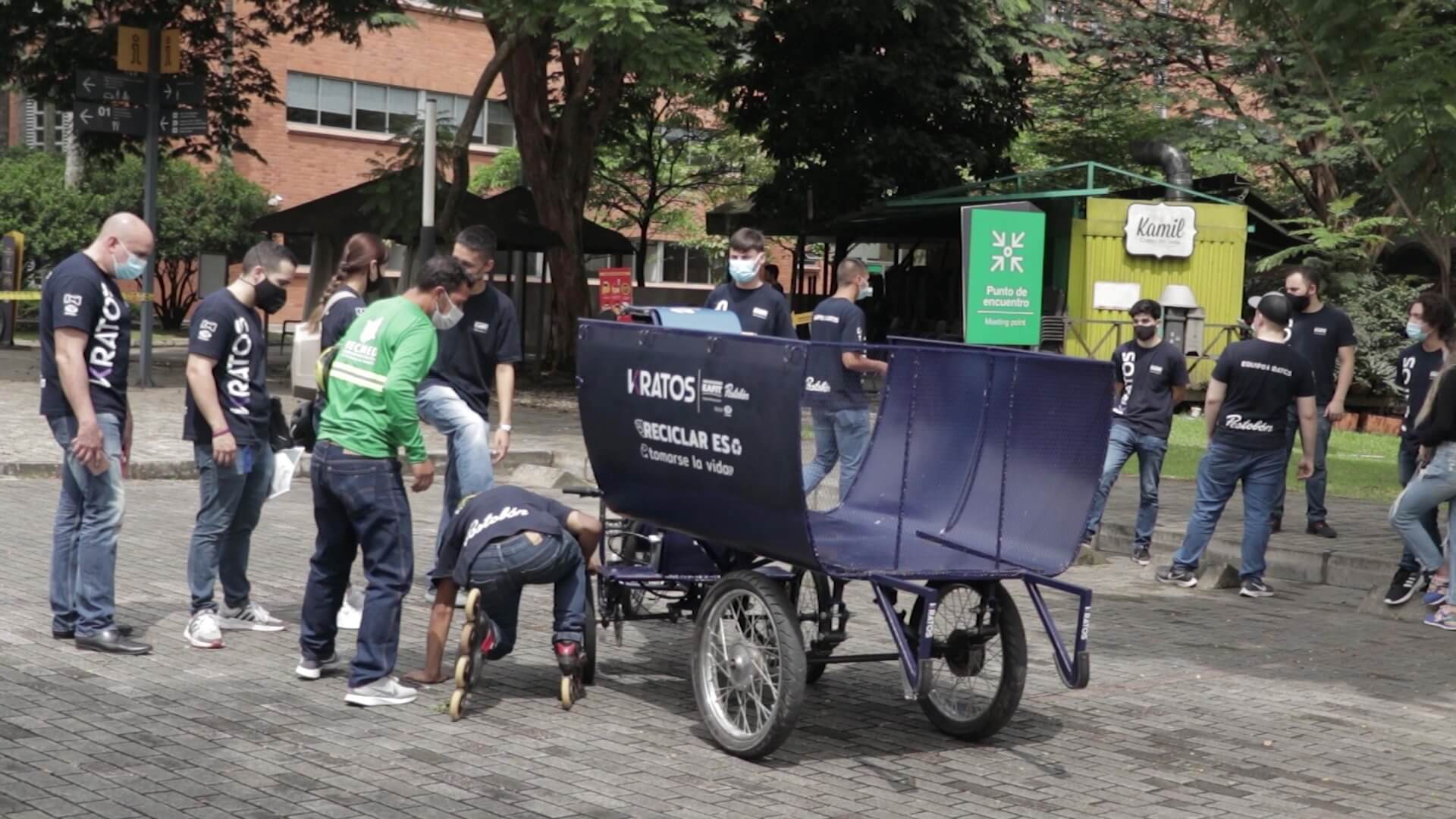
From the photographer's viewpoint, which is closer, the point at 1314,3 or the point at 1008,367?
the point at 1008,367

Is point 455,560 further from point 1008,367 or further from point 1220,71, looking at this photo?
point 1220,71

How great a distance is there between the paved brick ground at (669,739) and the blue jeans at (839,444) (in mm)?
982

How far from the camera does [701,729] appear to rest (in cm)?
695

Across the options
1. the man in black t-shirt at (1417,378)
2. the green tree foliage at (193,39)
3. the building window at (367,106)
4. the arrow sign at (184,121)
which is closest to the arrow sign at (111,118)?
the arrow sign at (184,121)

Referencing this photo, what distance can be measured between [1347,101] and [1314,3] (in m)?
1.52

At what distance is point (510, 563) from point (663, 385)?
933 mm

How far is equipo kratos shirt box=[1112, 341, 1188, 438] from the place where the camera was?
1200cm

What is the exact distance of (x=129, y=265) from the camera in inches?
310

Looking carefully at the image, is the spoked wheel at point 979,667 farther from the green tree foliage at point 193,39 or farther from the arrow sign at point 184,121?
the green tree foliage at point 193,39

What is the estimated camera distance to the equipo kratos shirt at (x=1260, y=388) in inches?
420

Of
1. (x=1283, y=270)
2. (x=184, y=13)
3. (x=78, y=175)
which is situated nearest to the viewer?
(x=184, y=13)

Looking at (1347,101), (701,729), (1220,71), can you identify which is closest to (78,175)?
(1220,71)

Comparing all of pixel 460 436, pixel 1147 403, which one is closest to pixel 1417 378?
pixel 1147 403

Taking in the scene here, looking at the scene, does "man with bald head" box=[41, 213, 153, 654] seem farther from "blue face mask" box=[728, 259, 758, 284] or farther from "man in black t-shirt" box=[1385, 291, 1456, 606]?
"man in black t-shirt" box=[1385, 291, 1456, 606]
